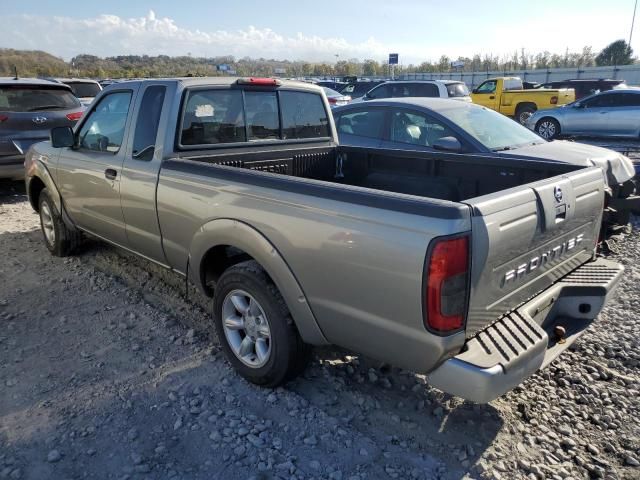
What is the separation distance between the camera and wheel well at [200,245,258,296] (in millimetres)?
3367

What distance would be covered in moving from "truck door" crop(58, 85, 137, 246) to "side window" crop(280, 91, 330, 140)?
1272 mm

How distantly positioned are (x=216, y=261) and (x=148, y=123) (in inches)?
48.5

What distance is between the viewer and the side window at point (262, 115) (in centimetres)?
414

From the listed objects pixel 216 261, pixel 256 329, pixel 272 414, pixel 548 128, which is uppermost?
pixel 216 261

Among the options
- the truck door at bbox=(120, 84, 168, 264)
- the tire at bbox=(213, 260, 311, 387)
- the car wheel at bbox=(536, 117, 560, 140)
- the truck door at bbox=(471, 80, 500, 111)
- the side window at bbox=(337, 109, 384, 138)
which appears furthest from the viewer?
the truck door at bbox=(471, 80, 500, 111)

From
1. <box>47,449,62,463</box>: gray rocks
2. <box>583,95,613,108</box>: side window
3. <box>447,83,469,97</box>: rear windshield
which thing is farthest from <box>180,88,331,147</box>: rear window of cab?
<box>583,95,613,108</box>: side window

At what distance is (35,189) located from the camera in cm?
570

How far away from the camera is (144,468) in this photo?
8.24 ft

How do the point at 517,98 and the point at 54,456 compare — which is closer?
the point at 54,456

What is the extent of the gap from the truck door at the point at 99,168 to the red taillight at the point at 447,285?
2.91 meters

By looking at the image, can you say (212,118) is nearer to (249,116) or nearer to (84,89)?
(249,116)

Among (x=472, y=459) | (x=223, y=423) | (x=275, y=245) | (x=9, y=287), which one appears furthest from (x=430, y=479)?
(x=9, y=287)

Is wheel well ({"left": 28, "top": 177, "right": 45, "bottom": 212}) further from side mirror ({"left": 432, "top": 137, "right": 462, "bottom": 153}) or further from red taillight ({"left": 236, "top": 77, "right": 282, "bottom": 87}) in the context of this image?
side mirror ({"left": 432, "top": 137, "right": 462, "bottom": 153})

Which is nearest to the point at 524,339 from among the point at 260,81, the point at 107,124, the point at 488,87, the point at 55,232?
the point at 260,81
